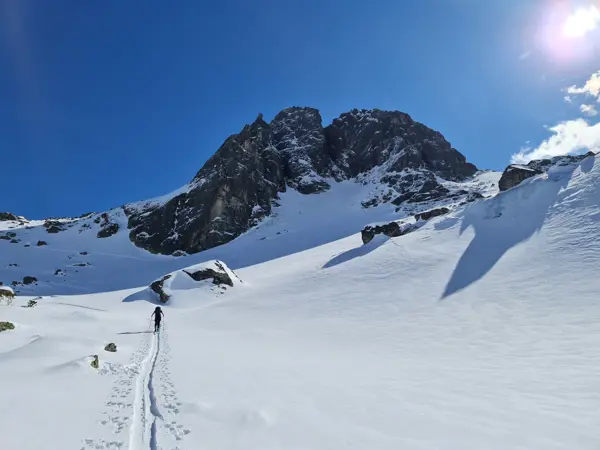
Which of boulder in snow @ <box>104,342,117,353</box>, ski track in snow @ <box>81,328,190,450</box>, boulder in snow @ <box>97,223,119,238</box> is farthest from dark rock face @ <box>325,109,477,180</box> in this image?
ski track in snow @ <box>81,328,190,450</box>

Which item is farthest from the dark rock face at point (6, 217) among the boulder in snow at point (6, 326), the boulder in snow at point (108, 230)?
the boulder in snow at point (6, 326)

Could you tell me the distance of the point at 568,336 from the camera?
12633 mm

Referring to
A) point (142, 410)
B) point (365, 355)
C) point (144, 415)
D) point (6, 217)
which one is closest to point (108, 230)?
point (6, 217)

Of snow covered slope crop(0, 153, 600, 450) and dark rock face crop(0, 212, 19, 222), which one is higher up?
dark rock face crop(0, 212, 19, 222)

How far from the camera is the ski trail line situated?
566 cm

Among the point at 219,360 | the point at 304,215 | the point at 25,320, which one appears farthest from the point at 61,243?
the point at 219,360

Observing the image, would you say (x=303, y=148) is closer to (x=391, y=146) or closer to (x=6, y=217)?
(x=391, y=146)

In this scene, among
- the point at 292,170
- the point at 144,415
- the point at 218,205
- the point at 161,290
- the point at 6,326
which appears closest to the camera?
the point at 144,415

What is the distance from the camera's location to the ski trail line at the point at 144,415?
18.6ft

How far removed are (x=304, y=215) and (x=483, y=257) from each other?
7008 centimetres

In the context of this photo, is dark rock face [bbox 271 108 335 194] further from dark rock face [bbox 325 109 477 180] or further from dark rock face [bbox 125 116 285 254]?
dark rock face [bbox 125 116 285 254]

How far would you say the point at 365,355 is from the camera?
13.4 meters

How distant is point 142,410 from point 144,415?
34 cm

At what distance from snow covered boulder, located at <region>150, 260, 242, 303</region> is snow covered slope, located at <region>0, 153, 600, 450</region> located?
225cm
